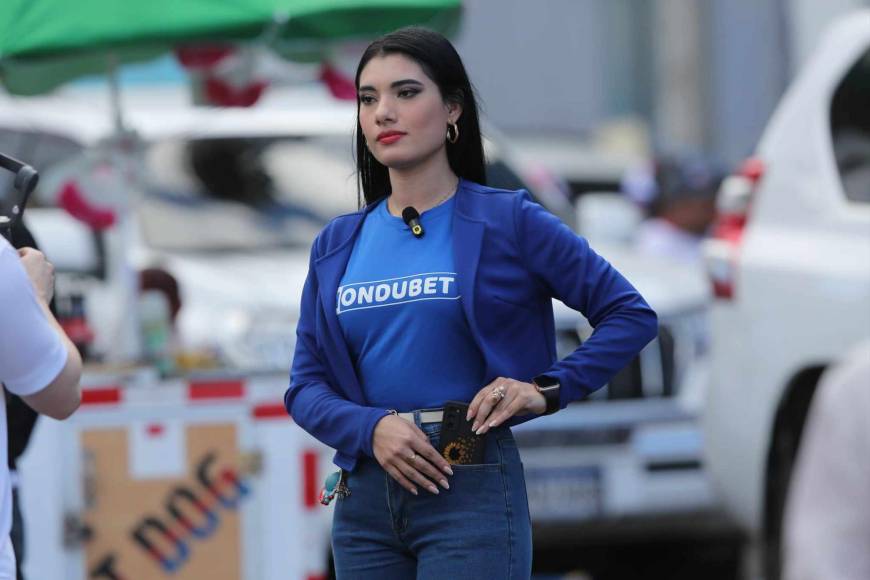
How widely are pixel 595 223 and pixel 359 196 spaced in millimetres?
5066

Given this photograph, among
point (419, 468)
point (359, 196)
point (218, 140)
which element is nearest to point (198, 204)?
point (218, 140)

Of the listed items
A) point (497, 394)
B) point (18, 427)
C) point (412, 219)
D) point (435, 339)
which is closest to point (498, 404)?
point (497, 394)

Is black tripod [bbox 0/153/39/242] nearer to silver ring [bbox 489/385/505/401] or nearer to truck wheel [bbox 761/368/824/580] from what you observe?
silver ring [bbox 489/385/505/401]

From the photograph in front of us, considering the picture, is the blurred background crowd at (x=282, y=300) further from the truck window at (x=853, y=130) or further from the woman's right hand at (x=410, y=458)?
the woman's right hand at (x=410, y=458)

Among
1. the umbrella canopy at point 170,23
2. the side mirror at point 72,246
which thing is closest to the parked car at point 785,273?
the umbrella canopy at point 170,23

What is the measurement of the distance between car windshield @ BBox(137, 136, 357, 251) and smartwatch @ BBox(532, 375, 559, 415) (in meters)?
4.62

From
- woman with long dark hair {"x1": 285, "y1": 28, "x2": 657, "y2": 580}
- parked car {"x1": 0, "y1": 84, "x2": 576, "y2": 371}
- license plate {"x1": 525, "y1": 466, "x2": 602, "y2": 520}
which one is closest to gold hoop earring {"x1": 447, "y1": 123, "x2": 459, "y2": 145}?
woman with long dark hair {"x1": 285, "y1": 28, "x2": 657, "y2": 580}

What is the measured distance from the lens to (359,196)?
3.88 m

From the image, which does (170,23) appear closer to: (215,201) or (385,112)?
(215,201)

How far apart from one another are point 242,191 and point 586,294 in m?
4.91

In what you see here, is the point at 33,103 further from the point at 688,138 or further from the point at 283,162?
the point at 688,138

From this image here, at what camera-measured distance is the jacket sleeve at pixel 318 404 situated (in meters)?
3.47

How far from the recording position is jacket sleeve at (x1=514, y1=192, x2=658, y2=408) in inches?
139

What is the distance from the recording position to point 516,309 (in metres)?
3.54
